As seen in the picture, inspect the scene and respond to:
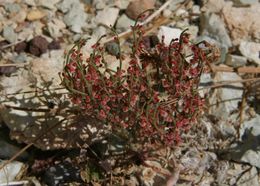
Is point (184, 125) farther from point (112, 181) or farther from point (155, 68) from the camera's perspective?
point (112, 181)

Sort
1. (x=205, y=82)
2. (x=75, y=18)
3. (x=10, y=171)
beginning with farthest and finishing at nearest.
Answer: (x=75, y=18) → (x=205, y=82) → (x=10, y=171)

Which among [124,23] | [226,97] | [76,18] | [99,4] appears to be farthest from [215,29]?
[76,18]

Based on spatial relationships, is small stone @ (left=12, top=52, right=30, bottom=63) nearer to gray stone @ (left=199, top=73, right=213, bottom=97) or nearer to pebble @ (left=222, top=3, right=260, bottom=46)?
gray stone @ (left=199, top=73, right=213, bottom=97)

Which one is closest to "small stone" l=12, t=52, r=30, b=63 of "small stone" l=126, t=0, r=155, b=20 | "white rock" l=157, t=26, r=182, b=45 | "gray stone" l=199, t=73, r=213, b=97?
"small stone" l=126, t=0, r=155, b=20

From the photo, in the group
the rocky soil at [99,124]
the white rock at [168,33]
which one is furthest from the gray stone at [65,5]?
the white rock at [168,33]

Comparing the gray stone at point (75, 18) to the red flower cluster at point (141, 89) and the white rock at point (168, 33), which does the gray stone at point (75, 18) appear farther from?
the red flower cluster at point (141, 89)

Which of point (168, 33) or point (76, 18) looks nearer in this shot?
point (168, 33)

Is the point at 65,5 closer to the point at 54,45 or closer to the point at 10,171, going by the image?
the point at 54,45
